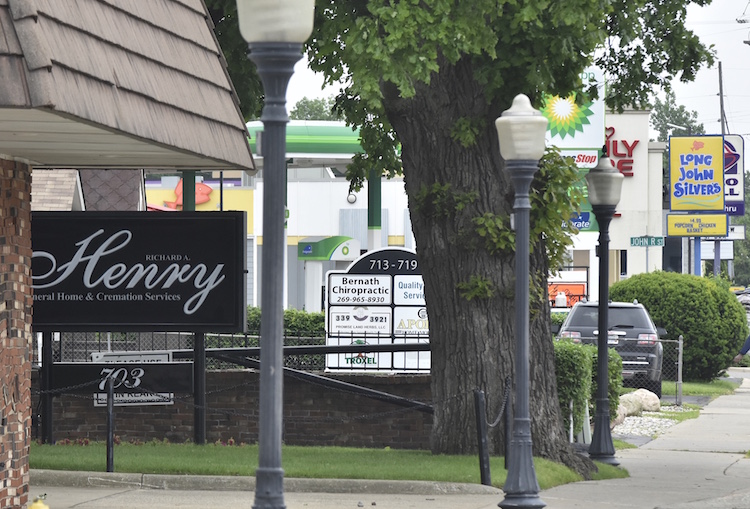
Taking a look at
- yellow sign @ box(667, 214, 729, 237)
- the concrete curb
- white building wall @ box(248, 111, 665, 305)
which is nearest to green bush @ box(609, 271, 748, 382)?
yellow sign @ box(667, 214, 729, 237)

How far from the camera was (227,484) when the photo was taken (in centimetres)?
1192

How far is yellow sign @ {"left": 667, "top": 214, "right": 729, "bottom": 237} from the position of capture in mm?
41438

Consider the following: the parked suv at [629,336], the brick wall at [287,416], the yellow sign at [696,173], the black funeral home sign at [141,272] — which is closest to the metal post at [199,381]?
the black funeral home sign at [141,272]

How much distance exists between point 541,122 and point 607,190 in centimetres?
496

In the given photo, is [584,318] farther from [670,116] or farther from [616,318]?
[670,116]

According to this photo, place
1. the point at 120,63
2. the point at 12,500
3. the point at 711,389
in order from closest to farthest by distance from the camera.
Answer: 1. the point at 120,63
2. the point at 12,500
3. the point at 711,389

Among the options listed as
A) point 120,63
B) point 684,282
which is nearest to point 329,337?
point 684,282

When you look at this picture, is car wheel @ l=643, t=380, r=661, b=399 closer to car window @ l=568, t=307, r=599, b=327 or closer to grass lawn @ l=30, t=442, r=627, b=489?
car window @ l=568, t=307, r=599, b=327

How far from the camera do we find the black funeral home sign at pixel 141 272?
14.8m

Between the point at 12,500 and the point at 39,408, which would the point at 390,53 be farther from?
the point at 39,408

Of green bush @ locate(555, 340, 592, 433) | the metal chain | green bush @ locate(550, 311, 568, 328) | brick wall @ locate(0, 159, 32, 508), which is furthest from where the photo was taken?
green bush @ locate(550, 311, 568, 328)

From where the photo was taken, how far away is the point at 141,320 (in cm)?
1488

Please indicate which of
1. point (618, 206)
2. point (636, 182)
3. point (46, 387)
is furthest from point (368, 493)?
point (618, 206)

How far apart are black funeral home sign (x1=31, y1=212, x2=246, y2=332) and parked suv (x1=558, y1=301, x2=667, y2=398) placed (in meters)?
10.8
